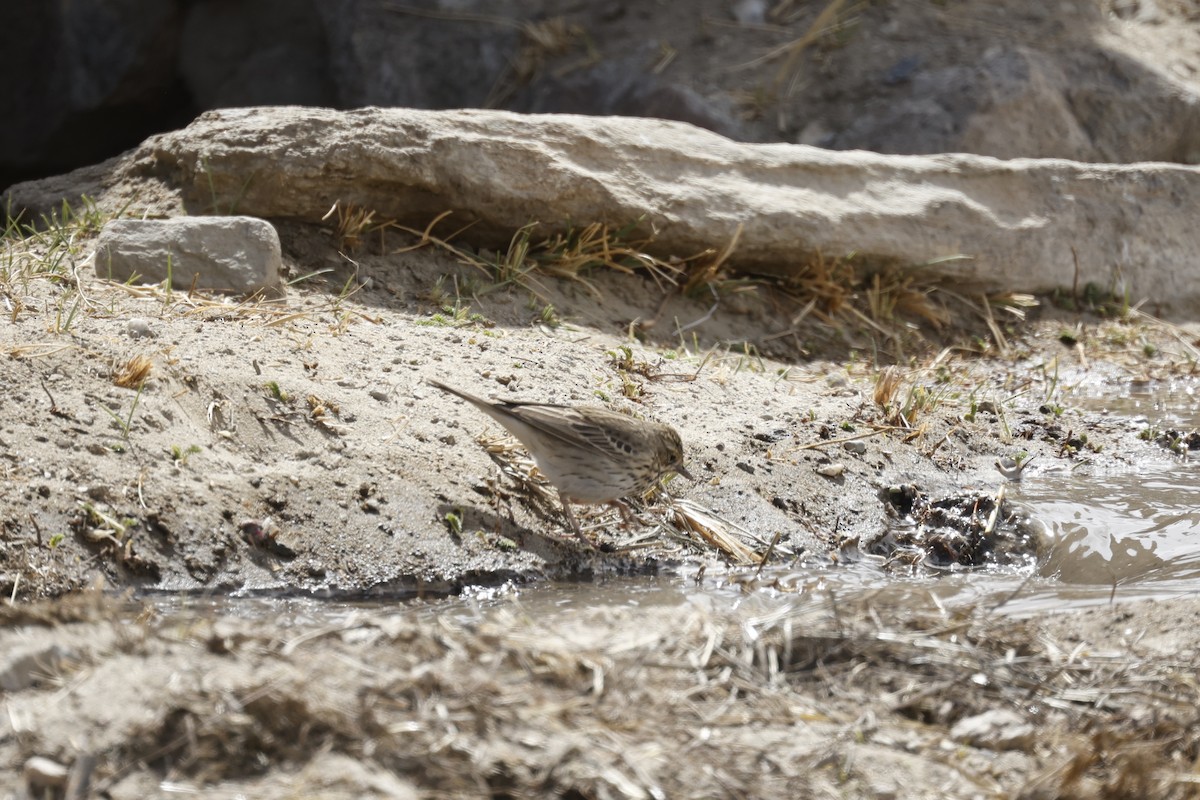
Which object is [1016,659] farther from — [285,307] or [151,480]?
[285,307]

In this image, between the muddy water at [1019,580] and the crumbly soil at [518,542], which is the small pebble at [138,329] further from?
the muddy water at [1019,580]

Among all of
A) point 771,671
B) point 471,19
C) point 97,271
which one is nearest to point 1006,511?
point 771,671

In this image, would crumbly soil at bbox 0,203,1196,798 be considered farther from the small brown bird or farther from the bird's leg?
the small brown bird

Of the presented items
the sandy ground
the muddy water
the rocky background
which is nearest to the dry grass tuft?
the muddy water

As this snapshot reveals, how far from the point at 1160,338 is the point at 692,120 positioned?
3983mm

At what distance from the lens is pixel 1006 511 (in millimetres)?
5836

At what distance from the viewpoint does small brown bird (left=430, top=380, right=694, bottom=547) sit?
521 centimetres

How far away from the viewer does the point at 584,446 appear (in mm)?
5207

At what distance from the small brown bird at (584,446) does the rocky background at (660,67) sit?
579cm

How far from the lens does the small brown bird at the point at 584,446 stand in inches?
205

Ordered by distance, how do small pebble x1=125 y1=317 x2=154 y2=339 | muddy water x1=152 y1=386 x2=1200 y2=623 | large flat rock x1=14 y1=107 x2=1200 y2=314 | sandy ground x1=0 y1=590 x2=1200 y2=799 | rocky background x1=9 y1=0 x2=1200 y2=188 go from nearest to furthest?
1. sandy ground x1=0 y1=590 x2=1200 y2=799
2. muddy water x1=152 y1=386 x2=1200 y2=623
3. small pebble x1=125 y1=317 x2=154 y2=339
4. large flat rock x1=14 y1=107 x2=1200 y2=314
5. rocky background x1=9 y1=0 x2=1200 y2=188

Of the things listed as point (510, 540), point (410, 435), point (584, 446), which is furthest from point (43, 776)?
point (410, 435)

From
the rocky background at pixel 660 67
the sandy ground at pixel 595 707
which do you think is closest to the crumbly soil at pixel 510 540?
the sandy ground at pixel 595 707

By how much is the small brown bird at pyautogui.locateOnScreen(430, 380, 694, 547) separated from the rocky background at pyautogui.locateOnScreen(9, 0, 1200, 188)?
5793mm
